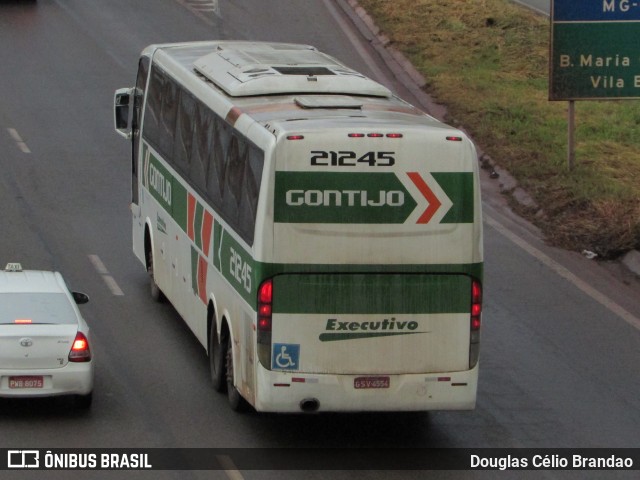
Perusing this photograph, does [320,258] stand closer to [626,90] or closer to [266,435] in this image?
[266,435]

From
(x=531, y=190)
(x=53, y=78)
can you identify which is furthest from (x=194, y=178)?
(x=53, y=78)

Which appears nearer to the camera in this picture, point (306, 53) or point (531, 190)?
point (306, 53)

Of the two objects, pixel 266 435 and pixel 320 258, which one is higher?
pixel 320 258

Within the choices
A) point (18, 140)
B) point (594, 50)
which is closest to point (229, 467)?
point (594, 50)

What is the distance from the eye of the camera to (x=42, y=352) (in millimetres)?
15625

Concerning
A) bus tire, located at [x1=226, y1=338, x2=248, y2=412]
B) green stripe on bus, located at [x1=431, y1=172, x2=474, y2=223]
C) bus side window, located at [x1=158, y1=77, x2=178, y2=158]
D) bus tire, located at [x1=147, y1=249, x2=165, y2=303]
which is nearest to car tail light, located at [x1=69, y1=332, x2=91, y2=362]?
bus tire, located at [x1=226, y1=338, x2=248, y2=412]

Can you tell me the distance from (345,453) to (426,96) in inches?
659

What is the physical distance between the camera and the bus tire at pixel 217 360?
1698cm

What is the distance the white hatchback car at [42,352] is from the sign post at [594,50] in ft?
41.8

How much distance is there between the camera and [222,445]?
15.6m

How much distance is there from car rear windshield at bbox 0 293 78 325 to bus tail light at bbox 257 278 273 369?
7.57ft

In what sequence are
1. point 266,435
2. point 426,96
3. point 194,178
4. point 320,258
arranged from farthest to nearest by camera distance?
point 426,96 < point 194,178 < point 266,435 < point 320,258

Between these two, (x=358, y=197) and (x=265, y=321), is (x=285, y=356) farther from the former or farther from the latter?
(x=358, y=197)

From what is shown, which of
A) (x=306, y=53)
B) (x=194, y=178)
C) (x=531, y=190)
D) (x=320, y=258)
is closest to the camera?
(x=320, y=258)
